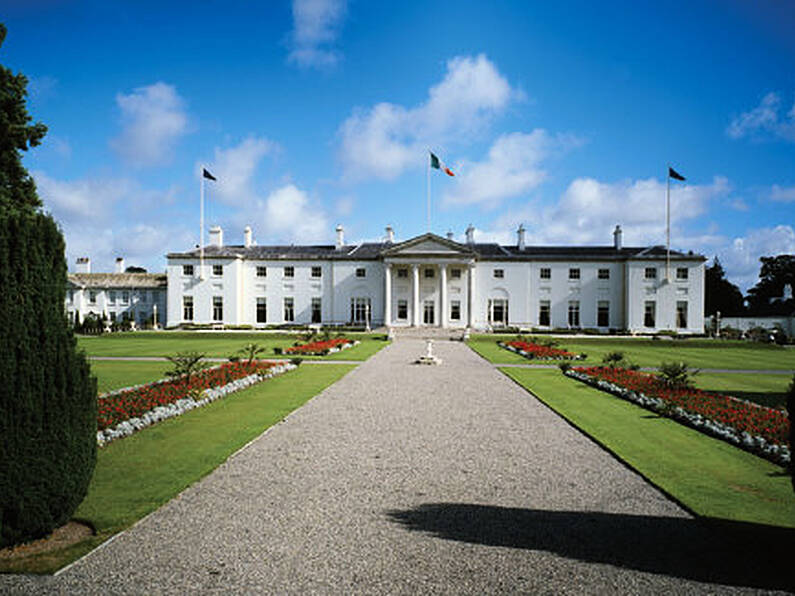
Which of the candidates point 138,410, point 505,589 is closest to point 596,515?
point 505,589

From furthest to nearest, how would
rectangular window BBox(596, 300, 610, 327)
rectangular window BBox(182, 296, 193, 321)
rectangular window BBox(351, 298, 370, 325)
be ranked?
rectangular window BBox(351, 298, 370, 325) → rectangular window BBox(182, 296, 193, 321) → rectangular window BBox(596, 300, 610, 327)

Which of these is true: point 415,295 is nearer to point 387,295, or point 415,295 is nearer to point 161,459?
point 387,295

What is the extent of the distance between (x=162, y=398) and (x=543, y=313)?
47182 millimetres

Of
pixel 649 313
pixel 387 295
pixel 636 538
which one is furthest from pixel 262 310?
pixel 636 538

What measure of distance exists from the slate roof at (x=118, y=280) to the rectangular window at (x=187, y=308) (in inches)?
256

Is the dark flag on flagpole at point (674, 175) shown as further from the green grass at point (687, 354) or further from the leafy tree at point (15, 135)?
the leafy tree at point (15, 135)

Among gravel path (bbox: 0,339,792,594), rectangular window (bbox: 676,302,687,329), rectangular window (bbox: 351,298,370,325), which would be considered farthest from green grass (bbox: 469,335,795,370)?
rectangular window (bbox: 351,298,370,325)

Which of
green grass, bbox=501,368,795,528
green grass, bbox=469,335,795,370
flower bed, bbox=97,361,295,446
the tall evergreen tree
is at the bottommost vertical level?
green grass, bbox=469,335,795,370

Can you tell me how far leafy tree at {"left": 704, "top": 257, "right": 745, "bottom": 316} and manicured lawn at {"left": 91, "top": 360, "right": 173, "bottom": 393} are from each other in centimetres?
8492

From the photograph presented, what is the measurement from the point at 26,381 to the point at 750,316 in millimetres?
77634

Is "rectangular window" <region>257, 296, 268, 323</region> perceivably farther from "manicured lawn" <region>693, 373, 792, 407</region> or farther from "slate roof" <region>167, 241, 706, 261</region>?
"manicured lawn" <region>693, 373, 792, 407</region>

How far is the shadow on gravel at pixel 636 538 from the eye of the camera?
4.60 m

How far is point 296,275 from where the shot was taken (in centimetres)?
5541

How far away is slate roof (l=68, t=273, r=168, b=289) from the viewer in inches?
2335
